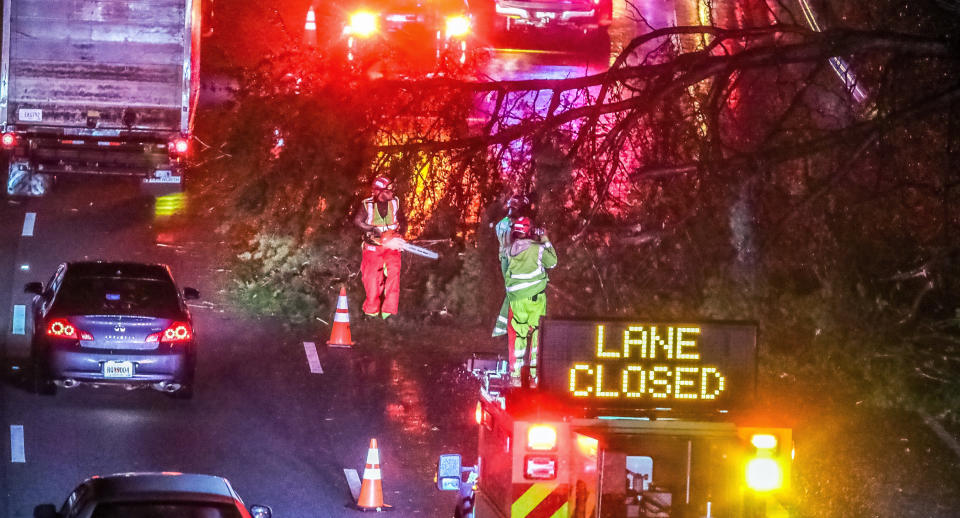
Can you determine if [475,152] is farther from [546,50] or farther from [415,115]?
[546,50]

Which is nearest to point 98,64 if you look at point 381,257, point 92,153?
point 92,153

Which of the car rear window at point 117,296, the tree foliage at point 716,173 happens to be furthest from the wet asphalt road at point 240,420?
the tree foliage at point 716,173

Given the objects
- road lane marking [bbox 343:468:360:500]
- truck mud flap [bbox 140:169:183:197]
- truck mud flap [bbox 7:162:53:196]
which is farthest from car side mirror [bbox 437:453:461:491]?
truck mud flap [bbox 7:162:53:196]

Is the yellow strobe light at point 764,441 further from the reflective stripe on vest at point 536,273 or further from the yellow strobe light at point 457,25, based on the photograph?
the yellow strobe light at point 457,25

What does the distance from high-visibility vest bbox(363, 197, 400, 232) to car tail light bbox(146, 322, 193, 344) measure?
10.2 ft

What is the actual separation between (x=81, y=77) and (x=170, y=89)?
1343mm

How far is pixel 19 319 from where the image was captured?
17641mm

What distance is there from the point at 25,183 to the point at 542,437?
1736cm

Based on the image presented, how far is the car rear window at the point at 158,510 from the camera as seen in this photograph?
25.5ft

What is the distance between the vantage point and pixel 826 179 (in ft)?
45.1

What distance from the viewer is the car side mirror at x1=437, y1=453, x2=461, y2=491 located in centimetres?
905

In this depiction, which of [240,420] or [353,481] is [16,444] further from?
[353,481]

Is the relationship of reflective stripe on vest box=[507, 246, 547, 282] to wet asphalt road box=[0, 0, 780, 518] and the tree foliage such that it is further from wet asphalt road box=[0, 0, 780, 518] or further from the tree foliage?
wet asphalt road box=[0, 0, 780, 518]

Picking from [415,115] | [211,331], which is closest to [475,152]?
[415,115]
